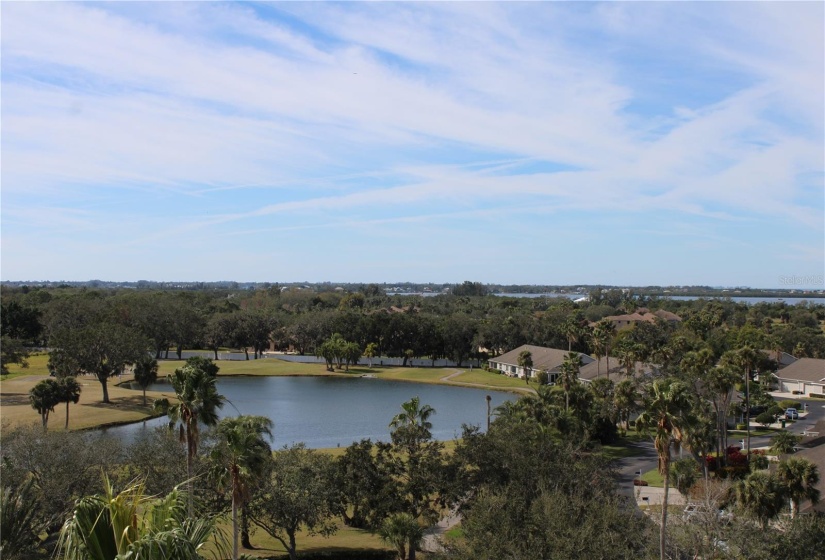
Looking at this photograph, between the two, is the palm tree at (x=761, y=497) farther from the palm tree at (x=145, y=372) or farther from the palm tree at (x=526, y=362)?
the palm tree at (x=526, y=362)

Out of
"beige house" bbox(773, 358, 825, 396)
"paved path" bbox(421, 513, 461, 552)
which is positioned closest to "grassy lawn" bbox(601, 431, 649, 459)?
"paved path" bbox(421, 513, 461, 552)

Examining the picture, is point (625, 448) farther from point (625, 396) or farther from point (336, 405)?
point (336, 405)

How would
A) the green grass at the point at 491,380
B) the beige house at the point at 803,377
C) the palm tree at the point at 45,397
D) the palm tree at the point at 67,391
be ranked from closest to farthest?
the palm tree at the point at 45,397
the palm tree at the point at 67,391
the beige house at the point at 803,377
the green grass at the point at 491,380

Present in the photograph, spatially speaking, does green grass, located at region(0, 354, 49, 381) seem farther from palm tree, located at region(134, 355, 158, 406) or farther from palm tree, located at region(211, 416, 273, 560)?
palm tree, located at region(211, 416, 273, 560)

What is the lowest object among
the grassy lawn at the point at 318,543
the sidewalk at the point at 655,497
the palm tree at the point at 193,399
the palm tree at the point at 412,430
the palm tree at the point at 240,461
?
the grassy lawn at the point at 318,543

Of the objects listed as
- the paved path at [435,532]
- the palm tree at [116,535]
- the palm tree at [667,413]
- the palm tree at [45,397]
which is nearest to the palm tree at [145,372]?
the palm tree at [45,397]
